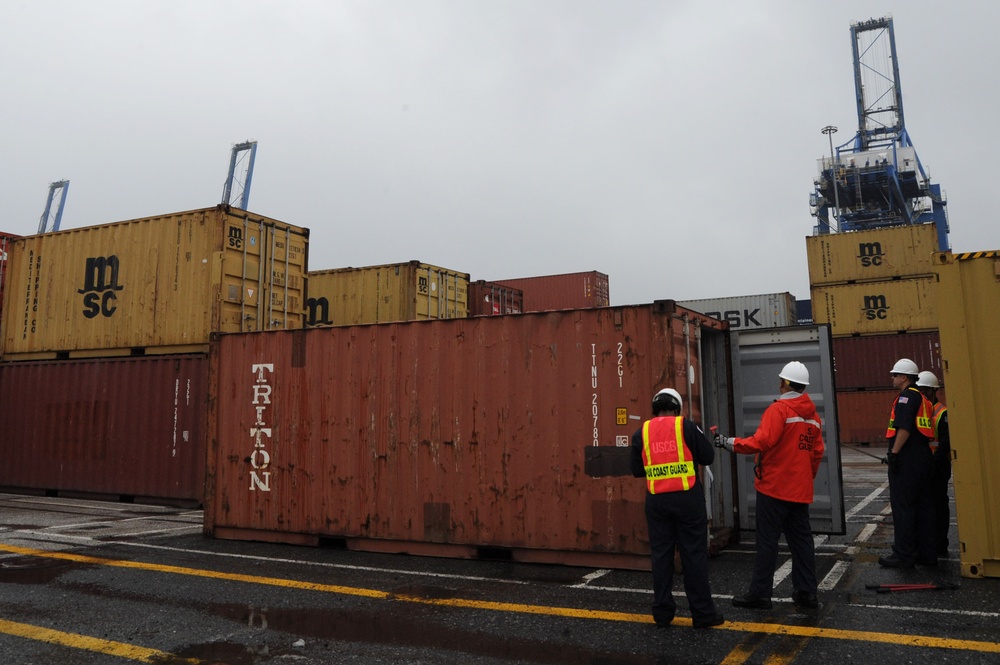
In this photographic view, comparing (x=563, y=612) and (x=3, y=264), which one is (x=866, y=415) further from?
(x=3, y=264)

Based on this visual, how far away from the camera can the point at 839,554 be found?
7.18 meters

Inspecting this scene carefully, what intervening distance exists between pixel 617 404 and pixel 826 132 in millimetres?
48148

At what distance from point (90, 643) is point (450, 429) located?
3727 millimetres

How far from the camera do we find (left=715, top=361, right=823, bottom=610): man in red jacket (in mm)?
5215

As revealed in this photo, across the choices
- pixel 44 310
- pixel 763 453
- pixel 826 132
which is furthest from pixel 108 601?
pixel 826 132

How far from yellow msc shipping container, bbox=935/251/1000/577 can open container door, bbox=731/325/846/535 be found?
3.52ft

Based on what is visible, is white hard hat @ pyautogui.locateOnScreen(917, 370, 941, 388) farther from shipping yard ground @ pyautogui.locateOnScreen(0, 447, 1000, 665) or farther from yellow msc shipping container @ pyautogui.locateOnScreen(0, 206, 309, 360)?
yellow msc shipping container @ pyautogui.locateOnScreen(0, 206, 309, 360)

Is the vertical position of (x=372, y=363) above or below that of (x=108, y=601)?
above

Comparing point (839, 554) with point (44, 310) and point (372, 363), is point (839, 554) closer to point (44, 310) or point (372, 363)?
point (372, 363)

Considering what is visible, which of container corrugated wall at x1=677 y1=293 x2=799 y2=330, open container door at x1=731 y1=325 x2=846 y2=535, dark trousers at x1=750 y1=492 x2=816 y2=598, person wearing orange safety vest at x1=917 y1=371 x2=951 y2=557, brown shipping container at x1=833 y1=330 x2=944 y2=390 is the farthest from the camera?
container corrugated wall at x1=677 y1=293 x2=799 y2=330

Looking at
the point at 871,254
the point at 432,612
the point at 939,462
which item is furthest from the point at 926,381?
the point at 871,254

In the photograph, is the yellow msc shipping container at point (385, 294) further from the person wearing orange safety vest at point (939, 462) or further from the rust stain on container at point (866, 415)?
the rust stain on container at point (866, 415)

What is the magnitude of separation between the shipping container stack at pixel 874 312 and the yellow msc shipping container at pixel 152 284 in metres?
20.6

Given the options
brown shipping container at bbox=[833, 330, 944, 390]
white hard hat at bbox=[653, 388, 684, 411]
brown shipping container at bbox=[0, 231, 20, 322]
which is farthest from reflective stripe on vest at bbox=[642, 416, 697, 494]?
brown shipping container at bbox=[833, 330, 944, 390]
